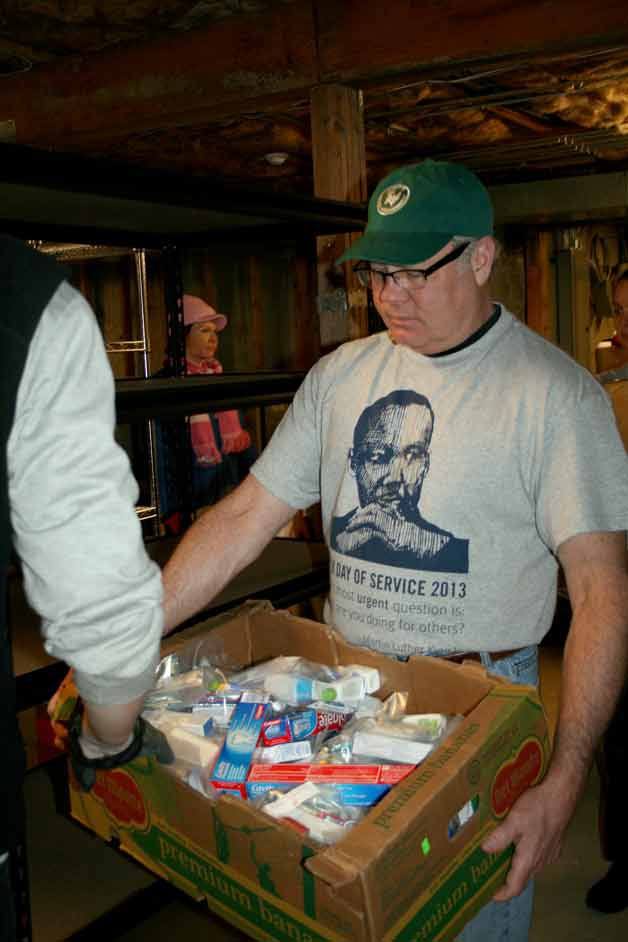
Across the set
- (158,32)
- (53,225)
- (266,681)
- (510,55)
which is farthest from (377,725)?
(158,32)

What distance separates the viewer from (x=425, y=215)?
5.08 feet

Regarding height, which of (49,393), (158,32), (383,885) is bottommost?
(383,885)

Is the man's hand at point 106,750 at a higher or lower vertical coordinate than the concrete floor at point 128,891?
higher

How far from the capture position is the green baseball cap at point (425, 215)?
154 cm

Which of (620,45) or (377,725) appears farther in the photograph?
(620,45)

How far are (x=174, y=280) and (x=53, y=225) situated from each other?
0.51 meters

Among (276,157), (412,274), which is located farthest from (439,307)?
(276,157)

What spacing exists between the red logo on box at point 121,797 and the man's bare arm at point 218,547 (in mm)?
354

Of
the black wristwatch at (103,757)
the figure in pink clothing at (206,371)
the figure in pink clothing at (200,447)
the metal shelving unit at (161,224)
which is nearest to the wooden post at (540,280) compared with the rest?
the figure in pink clothing at (200,447)

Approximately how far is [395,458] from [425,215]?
0.45 m

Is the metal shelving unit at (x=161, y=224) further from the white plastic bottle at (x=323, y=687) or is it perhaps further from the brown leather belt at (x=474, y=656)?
the brown leather belt at (x=474, y=656)

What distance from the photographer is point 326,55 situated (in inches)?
121

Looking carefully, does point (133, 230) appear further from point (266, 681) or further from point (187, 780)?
point (187, 780)

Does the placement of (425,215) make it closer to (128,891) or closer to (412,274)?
(412,274)
